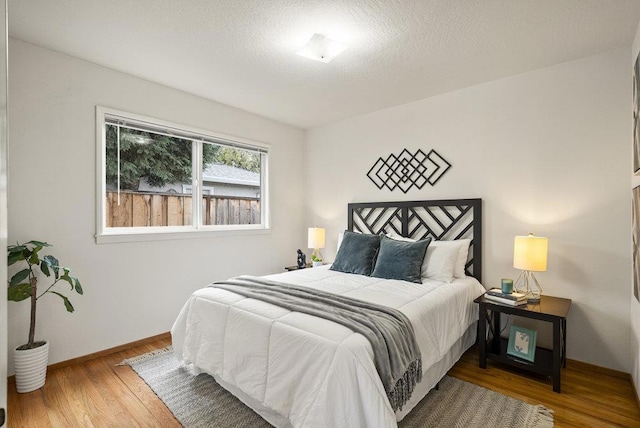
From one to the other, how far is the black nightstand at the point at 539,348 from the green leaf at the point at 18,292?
336cm

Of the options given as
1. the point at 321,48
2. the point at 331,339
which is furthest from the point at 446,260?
the point at 321,48

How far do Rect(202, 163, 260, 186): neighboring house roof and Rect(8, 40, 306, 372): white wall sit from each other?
1.62ft

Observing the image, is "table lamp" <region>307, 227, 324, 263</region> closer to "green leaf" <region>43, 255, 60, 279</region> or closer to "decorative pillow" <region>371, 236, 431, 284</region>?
"decorative pillow" <region>371, 236, 431, 284</region>

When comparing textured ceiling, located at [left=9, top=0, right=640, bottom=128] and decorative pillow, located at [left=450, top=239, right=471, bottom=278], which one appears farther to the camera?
decorative pillow, located at [left=450, top=239, right=471, bottom=278]

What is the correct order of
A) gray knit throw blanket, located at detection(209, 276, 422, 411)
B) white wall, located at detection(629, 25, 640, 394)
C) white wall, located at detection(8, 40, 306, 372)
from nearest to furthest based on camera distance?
gray knit throw blanket, located at detection(209, 276, 422, 411) → white wall, located at detection(629, 25, 640, 394) → white wall, located at detection(8, 40, 306, 372)

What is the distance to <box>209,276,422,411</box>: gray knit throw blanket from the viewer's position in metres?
1.60

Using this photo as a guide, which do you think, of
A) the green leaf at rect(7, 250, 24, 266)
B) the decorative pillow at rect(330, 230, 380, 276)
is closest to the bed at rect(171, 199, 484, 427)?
the decorative pillow at rect(330, 230, 380, 276)

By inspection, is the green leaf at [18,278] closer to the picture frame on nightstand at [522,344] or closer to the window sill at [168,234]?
the window sill at [168,234]

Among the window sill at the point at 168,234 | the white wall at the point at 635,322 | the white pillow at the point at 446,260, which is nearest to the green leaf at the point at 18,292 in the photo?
the window sill at the point at 168,234

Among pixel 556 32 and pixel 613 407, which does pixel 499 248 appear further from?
pixel 556 32

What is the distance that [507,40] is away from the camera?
2.28 m

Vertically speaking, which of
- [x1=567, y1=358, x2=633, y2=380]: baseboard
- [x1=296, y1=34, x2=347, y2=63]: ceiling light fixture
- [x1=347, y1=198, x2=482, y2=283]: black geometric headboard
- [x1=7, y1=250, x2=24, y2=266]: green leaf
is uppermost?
[x1=296, y1=34, x2=347, y2=63]: ceiling light fixture

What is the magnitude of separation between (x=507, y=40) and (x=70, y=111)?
138 inches


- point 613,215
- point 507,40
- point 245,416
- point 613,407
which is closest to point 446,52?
point 507,40
